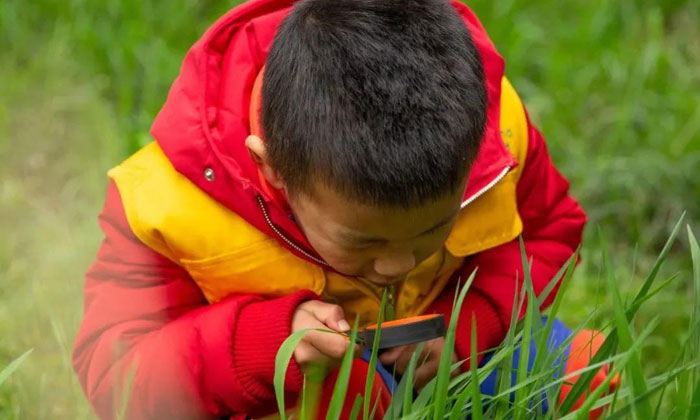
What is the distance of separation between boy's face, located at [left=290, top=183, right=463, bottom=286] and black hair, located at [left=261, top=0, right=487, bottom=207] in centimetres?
2

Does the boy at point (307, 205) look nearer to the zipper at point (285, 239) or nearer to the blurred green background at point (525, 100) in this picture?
the zipper at point (285, 239)

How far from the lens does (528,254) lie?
2.30 metres

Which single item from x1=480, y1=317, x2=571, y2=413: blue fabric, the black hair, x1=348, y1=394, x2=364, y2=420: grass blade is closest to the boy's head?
the black hair

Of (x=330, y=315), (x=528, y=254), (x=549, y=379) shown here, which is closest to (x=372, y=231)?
(x=330, y=315)

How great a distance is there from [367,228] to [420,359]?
1.25 ft

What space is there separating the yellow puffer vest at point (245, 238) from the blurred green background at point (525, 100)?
658 millimetres

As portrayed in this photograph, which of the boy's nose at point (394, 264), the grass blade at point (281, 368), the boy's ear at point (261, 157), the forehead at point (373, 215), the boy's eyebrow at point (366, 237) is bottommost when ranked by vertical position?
the grass blade at point (281, 368)

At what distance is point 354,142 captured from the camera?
169 cm

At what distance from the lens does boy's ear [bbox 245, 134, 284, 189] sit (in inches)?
73.2

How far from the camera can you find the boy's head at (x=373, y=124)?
1.70m

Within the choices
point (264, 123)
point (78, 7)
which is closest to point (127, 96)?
point (78, 7)

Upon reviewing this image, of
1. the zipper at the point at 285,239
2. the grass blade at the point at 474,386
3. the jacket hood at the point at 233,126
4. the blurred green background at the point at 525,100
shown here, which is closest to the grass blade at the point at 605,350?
the grass blade at the point at 474,386

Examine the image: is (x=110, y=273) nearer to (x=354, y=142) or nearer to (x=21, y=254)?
(x=354, y=142)

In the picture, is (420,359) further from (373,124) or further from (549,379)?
(373,124)
